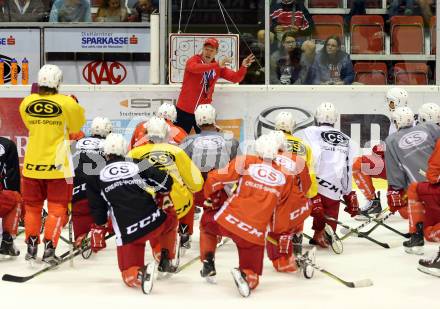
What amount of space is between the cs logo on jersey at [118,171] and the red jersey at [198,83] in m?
3.83

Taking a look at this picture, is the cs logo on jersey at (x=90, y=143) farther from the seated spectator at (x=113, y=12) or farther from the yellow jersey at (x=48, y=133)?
the seated spectator at (x=113, y=12)

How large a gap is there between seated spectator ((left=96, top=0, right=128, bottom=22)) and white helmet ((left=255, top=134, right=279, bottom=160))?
5.49 meters

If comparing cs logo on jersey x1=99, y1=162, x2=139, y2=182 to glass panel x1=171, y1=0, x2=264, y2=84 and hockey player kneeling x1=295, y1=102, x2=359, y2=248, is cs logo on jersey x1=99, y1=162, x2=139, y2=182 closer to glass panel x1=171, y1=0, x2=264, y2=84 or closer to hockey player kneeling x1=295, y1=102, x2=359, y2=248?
hockey player kneeling x1=295, y1=102, x2=359, y2=248

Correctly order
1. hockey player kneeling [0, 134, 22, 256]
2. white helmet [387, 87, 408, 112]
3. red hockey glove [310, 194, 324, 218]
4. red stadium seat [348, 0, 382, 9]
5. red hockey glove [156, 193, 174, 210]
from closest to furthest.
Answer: red hockey glove [156, 193, 174, 210], hockey player kneeling [0, 134, 22, 256], red hockey glove [310, 194, 324, 218], white helmet [387, 87, 408, 112], red stadium seat [348, 0, 382, 9]

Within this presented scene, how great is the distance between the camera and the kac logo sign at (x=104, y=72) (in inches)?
435

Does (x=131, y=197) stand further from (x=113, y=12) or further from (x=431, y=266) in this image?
(x=113, y=12)

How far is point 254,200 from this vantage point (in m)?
5.88

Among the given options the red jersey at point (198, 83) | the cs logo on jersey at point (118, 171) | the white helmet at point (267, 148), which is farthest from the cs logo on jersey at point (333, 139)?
the red jersey at point (198, 83)

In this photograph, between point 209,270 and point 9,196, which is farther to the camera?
point 9,196

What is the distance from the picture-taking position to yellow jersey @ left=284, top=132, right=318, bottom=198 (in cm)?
706

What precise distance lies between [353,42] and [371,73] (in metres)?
0.49

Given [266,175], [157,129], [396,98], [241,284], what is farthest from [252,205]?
[396,98]

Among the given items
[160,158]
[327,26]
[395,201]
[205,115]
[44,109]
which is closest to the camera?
[160,158]

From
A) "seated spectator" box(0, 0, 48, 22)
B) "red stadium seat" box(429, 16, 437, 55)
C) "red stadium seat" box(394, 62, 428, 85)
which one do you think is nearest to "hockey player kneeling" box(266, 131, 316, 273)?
"red stadium seat" box(394, 62, 428, 85)
